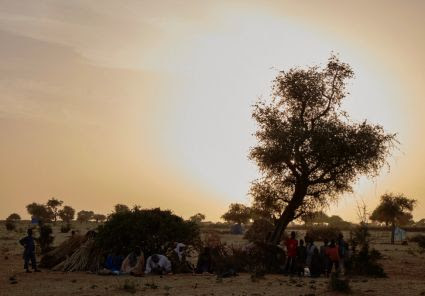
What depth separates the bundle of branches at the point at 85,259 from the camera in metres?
27.2

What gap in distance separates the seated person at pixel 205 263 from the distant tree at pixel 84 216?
141965 millimetres

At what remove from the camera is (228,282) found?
22953 millimetres

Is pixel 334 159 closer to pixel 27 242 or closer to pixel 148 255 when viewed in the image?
pixel 148 255

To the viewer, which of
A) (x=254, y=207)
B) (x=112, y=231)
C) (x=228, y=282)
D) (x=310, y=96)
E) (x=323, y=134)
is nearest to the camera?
(x=228, y=282)

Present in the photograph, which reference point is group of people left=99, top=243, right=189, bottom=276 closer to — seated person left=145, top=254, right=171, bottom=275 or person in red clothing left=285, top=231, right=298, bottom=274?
seated person left=145, top=254, right=171, bottom=275

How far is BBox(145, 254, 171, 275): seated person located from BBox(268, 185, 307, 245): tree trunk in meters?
10.0

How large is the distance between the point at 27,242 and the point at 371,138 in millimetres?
19891

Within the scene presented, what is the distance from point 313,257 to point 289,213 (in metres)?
9.44

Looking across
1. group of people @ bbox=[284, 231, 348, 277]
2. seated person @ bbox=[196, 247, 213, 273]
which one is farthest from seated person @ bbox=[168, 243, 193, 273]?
group of people @ bbox=[284, 231, 348, 277]

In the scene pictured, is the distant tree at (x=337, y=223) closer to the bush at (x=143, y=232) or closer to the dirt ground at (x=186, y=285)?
the bush at (x=143, y=232)

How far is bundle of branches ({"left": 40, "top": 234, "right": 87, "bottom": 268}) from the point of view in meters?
28.2

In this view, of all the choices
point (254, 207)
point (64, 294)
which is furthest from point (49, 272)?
point (254, 207)

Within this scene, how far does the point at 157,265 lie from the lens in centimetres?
2589

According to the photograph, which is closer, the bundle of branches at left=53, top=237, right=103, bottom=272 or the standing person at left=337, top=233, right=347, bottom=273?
the standing person at left=337, top=233, right=347, bottom=273
